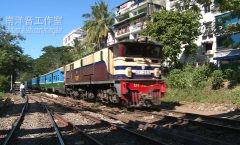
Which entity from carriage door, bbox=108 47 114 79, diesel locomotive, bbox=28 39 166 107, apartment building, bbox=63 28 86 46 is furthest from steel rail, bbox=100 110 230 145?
apartment building, bbox=63 28 86 46

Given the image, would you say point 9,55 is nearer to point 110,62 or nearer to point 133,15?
point 133,15

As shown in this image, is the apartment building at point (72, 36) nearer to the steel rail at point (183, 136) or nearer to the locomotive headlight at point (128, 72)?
the locomotive headlight at point (128, 72)

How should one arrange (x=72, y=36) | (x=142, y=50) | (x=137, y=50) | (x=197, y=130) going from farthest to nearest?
(x=72, y=36)
(x=142, y=50)
(x=137, y=50)
(x=197, y=130)

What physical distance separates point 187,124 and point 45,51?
4073 inches

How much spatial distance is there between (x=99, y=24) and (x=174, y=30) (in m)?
19.2

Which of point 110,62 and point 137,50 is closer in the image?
point 137,50

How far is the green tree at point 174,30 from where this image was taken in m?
35.3

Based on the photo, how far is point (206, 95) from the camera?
74.6 feet

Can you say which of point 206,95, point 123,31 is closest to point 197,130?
point 206,95

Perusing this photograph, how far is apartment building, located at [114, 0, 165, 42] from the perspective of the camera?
58.6 m

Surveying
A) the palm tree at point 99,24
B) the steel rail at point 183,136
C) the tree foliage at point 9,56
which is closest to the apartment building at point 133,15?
the palm tree at point 99,24

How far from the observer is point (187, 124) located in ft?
39.0

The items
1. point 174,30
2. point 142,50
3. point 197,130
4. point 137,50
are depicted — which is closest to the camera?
point 197,130

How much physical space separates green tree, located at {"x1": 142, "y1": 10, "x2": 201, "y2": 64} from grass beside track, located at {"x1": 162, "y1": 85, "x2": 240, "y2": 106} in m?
9.34
